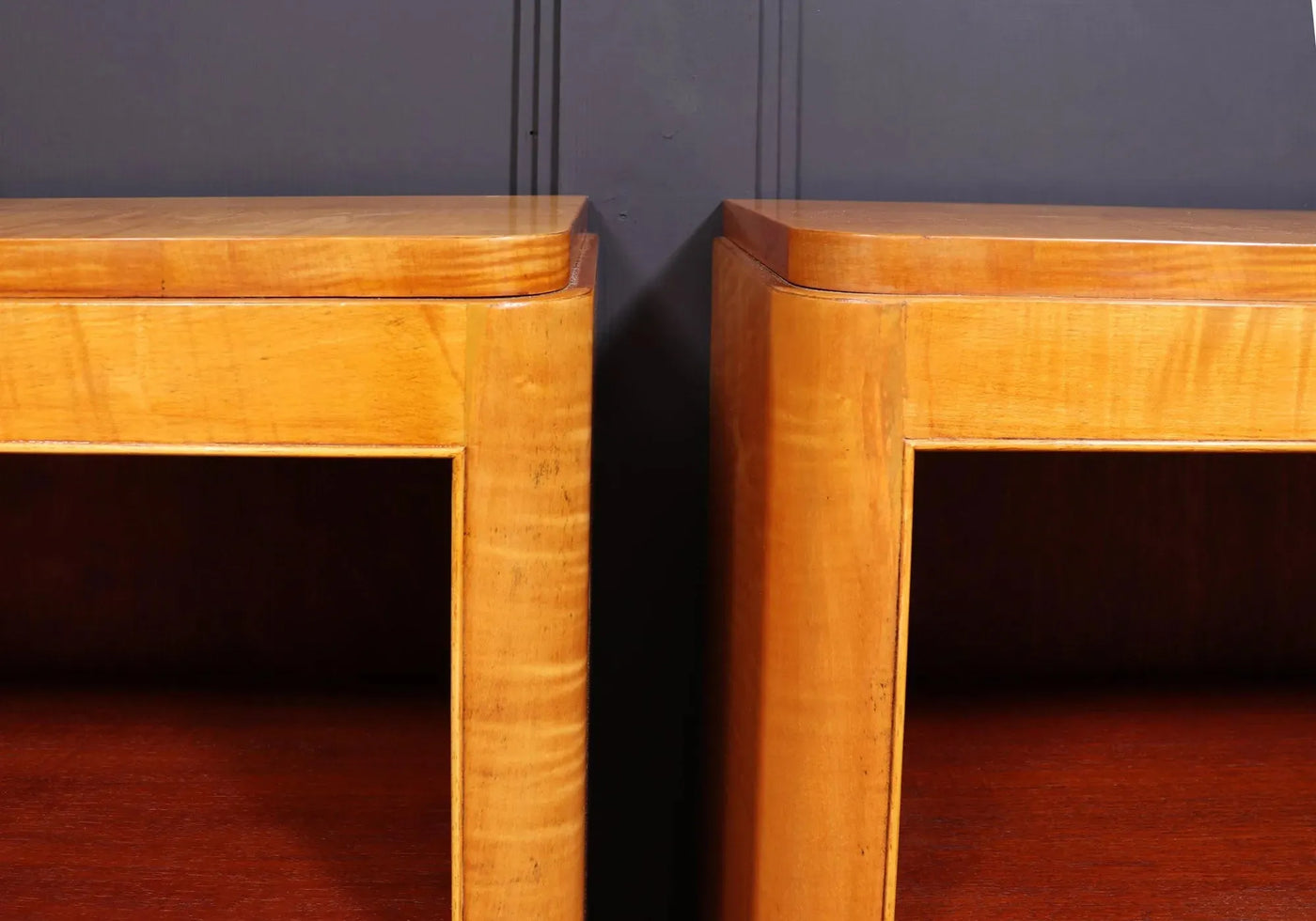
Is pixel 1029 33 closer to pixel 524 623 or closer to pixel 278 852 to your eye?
pixel 524 623

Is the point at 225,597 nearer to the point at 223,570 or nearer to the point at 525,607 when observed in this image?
the point at 223,570

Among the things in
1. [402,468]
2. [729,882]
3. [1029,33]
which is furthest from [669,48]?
[729,882]

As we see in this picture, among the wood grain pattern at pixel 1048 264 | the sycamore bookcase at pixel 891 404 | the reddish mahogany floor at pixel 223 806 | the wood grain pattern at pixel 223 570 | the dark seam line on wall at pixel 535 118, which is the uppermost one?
the dark seam line on wall at pixel 535 118

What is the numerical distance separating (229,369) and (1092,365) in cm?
36

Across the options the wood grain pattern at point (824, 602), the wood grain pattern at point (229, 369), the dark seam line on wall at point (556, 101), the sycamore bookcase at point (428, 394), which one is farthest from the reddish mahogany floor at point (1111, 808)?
the dark seam line on wall at point (556, 101)

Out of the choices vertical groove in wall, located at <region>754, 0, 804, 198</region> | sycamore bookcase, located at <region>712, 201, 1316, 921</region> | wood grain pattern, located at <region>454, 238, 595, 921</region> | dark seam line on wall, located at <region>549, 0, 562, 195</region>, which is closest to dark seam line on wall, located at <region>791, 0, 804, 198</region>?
vertical groove in wall, located at <region>754, 0, 804, 198</region>

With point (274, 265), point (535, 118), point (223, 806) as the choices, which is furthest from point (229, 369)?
point (535, 118)

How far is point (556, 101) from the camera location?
96cm

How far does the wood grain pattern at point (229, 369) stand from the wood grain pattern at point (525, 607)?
0.07ft

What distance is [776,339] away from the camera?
534mm

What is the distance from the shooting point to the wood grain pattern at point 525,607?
0.49 metres

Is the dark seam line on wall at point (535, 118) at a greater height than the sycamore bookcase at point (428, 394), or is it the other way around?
the dark seam line on wall at point (535, 118)

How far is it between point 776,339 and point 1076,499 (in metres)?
0.60

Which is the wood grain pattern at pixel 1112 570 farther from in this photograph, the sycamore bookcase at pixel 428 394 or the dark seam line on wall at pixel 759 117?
the sycamore bookcase at pixel 428 394
